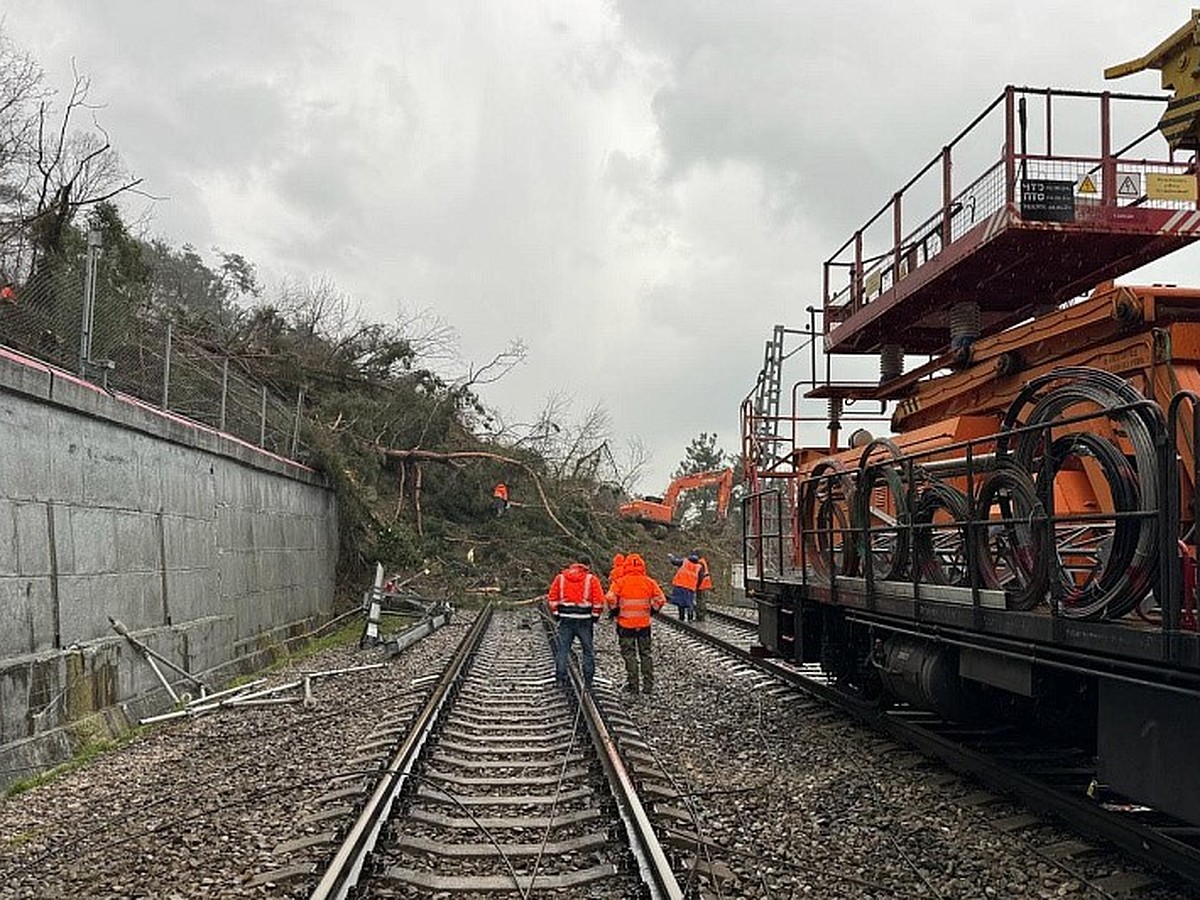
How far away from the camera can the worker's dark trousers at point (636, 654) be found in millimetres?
11211

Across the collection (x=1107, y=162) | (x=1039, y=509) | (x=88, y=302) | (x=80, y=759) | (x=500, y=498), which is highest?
(x=1107, y=162)

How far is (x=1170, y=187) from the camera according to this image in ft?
26.1

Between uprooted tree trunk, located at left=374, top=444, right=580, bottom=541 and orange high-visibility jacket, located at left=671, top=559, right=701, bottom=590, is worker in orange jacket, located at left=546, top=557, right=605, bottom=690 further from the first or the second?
uprooted tree trunk, located at left=374, top=444, right=580, bottom=541

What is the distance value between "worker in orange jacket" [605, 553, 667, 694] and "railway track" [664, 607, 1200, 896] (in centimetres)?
174

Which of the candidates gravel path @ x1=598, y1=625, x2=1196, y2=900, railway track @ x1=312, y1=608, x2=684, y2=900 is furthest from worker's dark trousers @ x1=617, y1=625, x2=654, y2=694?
railway track @ x1=312, y1=608, x2=684, y2=900

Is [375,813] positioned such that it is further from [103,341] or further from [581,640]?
[103,341]

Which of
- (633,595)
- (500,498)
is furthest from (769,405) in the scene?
(500,498)

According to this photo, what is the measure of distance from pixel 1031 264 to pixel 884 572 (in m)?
2.80

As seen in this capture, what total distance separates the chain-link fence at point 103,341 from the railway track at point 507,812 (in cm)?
475

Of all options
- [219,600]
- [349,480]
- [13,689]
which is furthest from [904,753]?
[349,480]

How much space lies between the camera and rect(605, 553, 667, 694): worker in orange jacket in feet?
36.8

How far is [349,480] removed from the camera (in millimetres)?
23484

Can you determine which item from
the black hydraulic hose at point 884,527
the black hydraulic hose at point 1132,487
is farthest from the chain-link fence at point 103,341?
the black hydraulic hose at point 1132,487

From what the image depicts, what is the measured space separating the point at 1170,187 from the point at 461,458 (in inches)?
912
